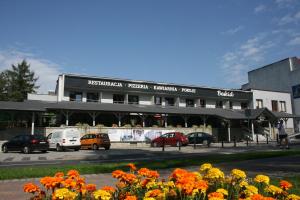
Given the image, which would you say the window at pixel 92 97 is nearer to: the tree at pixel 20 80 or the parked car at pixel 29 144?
the parked car at pixel 29 144

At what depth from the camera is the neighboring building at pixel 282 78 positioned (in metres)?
53.5

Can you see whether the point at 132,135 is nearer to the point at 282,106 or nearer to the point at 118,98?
the point at 118,98

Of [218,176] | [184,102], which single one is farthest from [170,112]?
[218,176]

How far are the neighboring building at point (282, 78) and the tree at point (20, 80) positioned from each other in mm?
48974

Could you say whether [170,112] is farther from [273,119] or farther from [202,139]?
[273,119]

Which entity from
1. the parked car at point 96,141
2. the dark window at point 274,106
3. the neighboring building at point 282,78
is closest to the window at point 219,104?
the neighboring building at point 282,78

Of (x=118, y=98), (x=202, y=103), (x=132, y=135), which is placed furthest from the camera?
(x=202, y=103)

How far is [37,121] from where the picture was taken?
117ft

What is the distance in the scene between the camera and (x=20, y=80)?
73.1 m

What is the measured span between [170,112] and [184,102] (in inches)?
325

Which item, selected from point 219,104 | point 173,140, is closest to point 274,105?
point 219,104

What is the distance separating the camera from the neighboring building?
53531mm

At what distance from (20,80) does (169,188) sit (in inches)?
2979

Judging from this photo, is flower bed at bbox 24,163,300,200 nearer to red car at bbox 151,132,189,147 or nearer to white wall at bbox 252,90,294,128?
red car at bbox 151,132,189,147
